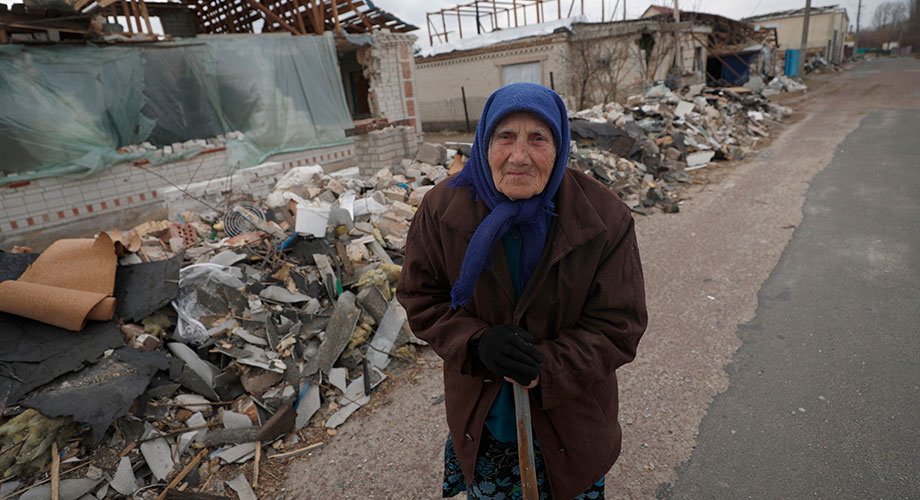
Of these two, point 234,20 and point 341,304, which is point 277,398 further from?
point 234,20

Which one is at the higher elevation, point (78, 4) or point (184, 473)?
point (78, 4)

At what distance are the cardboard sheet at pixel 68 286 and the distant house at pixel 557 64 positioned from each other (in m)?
13.0

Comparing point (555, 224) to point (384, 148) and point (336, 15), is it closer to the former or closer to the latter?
point (384, 148)

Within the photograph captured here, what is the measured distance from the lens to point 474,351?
1.61 m

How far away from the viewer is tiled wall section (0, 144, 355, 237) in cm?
743

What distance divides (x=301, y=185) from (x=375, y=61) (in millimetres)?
6556

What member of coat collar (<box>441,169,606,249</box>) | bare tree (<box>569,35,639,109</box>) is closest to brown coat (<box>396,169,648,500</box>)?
coat collar (<box>441,169,606,249</box>)

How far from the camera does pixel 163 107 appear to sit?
29.5ft

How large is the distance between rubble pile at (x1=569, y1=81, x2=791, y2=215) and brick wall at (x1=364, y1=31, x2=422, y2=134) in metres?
4.57

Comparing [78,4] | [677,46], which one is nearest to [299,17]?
[78,4]

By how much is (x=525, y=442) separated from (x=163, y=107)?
390 inches

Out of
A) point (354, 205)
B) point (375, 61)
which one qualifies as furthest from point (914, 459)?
point (375, 61)

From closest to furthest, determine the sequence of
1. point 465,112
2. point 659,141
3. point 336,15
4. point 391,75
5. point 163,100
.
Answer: point 163,100 → point 659,141 → point 336,15 → point 391,75 → point 465,112

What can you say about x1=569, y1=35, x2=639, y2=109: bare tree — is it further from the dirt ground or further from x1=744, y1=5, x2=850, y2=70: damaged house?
x1=744, y1=5, x2=850, y2=70: damaged house
